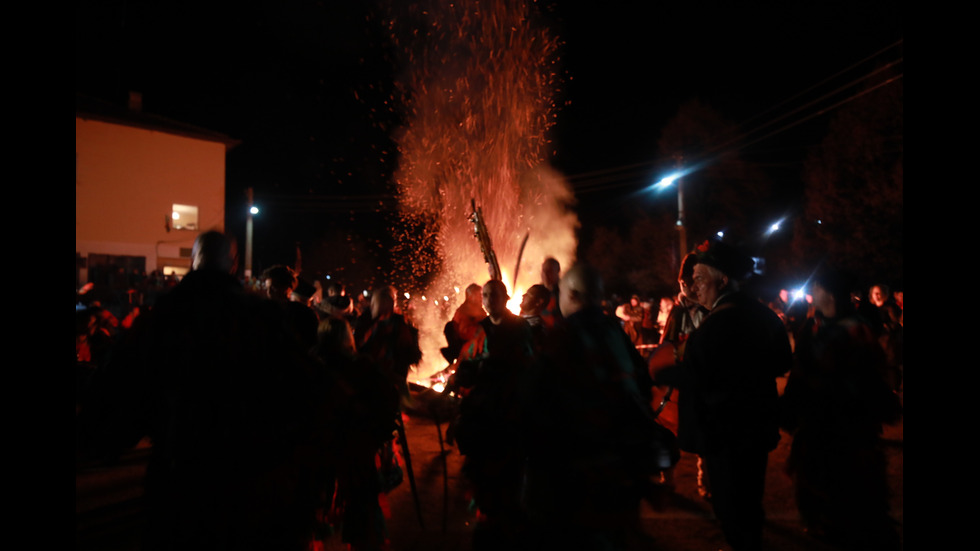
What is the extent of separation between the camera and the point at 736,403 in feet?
10.7

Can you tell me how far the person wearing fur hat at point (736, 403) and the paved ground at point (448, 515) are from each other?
0.39m

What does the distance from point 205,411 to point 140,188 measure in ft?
104

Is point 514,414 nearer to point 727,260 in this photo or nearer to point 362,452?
point 362,452

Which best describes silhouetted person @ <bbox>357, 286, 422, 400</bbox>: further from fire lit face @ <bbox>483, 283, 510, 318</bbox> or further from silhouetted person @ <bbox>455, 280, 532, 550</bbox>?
silhouetted person @ <bbox>455, 280, 532, 550</bbox>

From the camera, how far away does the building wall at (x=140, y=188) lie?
27422 millimetres

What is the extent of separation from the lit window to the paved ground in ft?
88.1

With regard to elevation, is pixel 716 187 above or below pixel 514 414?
above

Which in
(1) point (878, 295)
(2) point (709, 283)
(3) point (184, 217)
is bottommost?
(1) point (878, 295)

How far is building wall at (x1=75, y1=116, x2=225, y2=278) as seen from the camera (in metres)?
27.4

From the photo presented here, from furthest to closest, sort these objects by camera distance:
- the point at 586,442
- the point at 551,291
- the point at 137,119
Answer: the point at 137,119, the point at 551,291, the point at 586,442

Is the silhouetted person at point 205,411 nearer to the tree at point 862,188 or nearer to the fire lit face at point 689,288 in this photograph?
the fire lit face at point 689,288

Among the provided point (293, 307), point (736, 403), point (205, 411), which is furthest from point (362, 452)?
point (736, 403)


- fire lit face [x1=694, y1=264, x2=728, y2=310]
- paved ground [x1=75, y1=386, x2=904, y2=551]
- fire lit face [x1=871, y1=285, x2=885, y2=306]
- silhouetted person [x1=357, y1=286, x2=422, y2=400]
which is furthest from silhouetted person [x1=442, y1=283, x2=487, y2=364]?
fire lit face [x1=871, y1=285, x2=885, y2=306]

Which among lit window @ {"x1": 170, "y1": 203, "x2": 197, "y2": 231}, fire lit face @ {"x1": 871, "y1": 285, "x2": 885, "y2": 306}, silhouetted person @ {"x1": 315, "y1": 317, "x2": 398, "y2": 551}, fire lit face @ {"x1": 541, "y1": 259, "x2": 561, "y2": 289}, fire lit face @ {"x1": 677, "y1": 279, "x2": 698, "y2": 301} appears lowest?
silhouetted person @ {"x1": 315, "y1": 317, "x2": 398, "y2": 551}
